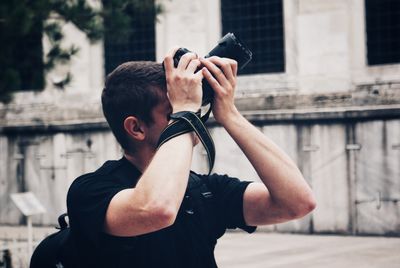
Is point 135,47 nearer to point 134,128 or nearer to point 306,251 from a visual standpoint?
point 306,251

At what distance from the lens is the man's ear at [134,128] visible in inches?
103

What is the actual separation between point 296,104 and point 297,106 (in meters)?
0.05

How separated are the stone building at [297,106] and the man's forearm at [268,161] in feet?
40.7

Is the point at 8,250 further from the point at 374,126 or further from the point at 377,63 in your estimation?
the point at 377,63

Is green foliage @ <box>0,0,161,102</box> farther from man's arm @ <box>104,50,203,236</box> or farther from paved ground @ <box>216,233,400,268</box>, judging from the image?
man's arm @ <box>104,50,203,236</box>

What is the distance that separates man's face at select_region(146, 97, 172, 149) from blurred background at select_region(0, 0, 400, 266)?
37.1ft

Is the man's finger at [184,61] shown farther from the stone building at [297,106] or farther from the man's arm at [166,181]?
the stone building at [297,106]

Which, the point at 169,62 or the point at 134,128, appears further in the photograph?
the point at 134,128

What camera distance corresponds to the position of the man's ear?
8.59ft

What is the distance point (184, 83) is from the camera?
7.97 feet

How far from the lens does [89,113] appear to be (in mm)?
19516

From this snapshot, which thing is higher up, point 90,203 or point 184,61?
point 184,61

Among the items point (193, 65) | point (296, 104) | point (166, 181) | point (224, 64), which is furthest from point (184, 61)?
point (296, 104)

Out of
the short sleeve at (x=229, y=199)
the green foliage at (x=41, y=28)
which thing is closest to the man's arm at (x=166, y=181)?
the short sleeve at (x=229, y=199)
